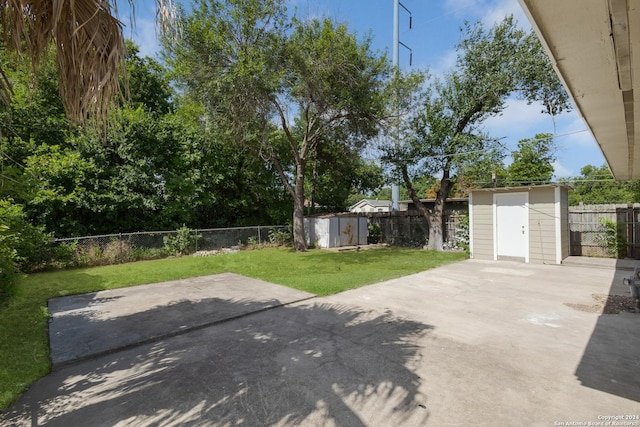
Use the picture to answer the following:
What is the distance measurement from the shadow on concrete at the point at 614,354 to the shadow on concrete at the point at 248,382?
154cm

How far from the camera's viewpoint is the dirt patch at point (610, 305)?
4672 mm

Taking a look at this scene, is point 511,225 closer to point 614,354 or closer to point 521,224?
point 521,224

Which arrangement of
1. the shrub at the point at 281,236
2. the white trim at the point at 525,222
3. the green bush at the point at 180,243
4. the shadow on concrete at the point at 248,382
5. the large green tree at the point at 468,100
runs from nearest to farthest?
the shadow on concrete at the point at 248,382
the white trim at the point at 525,222
the large green tree at the point at 468,100
the green bush at the point at 180,243
the shrub at the point at 281,236

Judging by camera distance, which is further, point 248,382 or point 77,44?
point 248,382

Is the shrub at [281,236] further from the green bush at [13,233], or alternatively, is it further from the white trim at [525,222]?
the green bush at [13,233]

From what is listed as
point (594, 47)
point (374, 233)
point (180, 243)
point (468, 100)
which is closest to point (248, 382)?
point (594, 47)

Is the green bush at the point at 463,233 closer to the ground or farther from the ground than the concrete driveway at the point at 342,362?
farther from the ground

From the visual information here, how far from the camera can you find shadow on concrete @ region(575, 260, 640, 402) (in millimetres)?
2674

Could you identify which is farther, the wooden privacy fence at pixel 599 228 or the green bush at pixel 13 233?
the wooden privacy fence at pixel 599 228

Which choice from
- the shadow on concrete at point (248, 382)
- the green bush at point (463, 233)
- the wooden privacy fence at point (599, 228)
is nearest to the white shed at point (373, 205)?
→ the green bush at point (463, 233)

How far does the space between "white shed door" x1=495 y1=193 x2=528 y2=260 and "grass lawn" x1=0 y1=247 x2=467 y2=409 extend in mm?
1333

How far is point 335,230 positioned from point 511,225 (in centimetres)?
698

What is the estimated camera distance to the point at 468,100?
11.7 meters

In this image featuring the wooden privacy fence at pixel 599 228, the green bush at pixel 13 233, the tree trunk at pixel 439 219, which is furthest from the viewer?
the tree trunk at pixel 439 219
